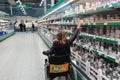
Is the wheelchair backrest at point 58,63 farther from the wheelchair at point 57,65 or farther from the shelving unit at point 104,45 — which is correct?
the shelving unit at point 104,45

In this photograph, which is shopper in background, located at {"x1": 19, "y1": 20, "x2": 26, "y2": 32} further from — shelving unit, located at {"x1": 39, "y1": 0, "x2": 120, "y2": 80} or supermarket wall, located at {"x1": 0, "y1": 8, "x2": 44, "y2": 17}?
shelving unit, located at {"x1": 39, "y1": 0, "x2": 120, "y2": 80}

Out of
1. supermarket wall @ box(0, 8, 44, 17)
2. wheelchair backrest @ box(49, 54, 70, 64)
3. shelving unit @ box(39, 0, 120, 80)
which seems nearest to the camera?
shelving unit @ box(39, 0, 120, 80)

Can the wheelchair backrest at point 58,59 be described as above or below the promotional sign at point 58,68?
above

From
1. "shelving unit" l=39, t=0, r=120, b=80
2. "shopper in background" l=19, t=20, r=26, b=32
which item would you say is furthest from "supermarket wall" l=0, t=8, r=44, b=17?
"shelving unit" l=39, t=0, r=120, b=80

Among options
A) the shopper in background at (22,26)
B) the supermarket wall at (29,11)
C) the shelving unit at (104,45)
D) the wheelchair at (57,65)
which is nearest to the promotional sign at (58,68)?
the wheelchair at (57,65)

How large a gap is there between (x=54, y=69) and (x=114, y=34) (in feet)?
3.92

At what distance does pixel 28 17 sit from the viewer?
3034 cm

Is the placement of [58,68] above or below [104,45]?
below

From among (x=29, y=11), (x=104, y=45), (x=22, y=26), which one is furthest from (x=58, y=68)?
(x=29, y=11)

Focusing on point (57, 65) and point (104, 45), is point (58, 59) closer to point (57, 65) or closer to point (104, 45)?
point (57, 65)

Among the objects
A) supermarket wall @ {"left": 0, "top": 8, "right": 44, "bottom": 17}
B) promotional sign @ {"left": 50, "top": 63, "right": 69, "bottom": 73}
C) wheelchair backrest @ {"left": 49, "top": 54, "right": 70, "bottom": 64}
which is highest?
supermarket wall @ {"left": 0, "top": 8, "right": 44, "bottom": 17}

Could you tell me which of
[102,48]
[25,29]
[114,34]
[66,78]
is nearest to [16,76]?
[66,78]

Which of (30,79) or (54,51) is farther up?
(54,51)

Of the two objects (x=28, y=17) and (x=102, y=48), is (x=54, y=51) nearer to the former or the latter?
(x=102, y=48)
